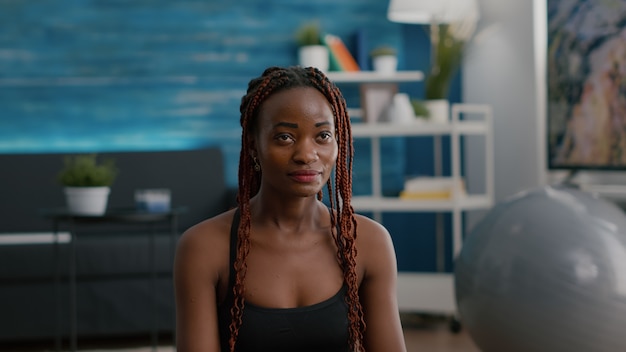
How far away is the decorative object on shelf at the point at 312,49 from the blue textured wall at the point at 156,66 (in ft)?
1.12

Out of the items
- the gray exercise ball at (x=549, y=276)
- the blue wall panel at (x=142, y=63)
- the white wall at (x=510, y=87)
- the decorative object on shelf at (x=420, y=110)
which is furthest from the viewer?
the blue wall panel at (x=142, y=63)

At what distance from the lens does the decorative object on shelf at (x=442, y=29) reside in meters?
4.32

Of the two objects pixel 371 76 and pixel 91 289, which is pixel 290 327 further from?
pixel 371 76

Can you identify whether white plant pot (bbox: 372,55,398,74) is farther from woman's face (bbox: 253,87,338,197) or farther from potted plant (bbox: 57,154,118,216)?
woman's face (bbox: 253,87,338,197)

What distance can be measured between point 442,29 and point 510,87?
1.43 feet

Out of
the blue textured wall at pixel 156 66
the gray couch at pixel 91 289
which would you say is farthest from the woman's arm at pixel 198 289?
the blue textured wall at pixel 156 66

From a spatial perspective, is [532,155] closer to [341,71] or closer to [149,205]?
[341,71]

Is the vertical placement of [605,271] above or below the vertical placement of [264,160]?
below

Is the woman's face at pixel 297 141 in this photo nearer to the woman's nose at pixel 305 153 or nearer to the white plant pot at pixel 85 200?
the woman's nose at pixel 305 153

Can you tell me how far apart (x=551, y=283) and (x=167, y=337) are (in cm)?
212

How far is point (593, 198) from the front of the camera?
264 cm

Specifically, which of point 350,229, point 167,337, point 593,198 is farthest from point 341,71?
point 350,229

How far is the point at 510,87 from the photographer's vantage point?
14.2 ft

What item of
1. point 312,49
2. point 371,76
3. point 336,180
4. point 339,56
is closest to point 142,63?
point 312,49
